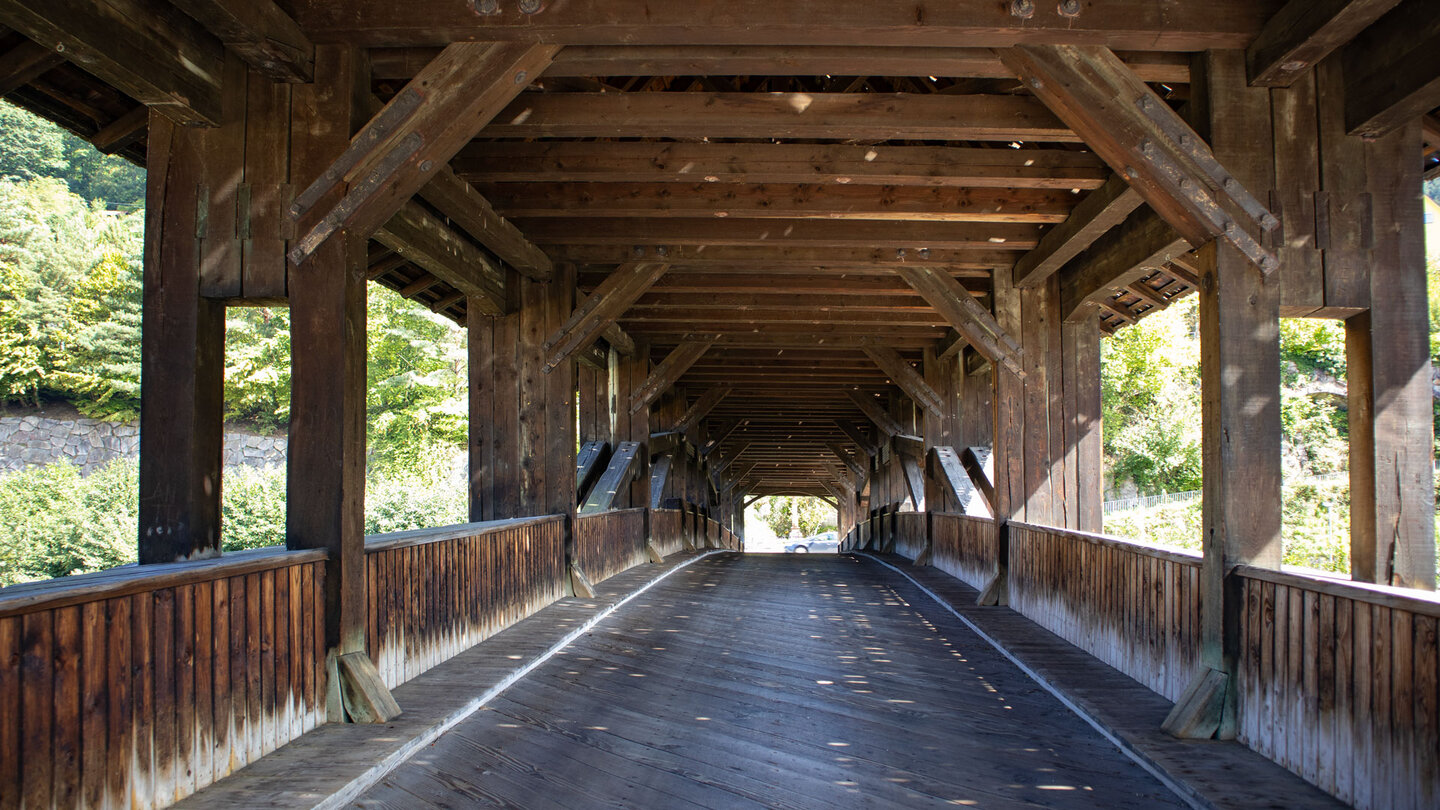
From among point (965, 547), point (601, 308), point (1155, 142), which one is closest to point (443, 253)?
point (601, 308)

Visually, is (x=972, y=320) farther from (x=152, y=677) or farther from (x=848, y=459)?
(x=848, y=459)

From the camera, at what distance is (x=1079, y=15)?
4.47m

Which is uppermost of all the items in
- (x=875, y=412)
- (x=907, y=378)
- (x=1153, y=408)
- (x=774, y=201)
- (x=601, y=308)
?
(x=774, y=201)

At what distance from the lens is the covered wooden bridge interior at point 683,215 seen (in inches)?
132

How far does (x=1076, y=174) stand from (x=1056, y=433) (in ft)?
10.3

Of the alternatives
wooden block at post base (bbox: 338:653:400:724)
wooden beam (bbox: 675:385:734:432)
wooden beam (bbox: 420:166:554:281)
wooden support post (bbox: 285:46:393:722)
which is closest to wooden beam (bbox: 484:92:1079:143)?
wooden beam (bbox: 420:166:554:281)

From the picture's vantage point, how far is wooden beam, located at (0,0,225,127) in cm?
350

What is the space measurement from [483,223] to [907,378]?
7.98 meters

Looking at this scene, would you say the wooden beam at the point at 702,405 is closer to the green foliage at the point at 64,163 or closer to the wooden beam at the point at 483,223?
the wooden beam at the point at 483,223

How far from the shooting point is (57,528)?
17.4 metres

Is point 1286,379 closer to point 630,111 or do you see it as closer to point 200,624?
point 630,111

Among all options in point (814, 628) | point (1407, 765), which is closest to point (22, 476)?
point (814, 628)

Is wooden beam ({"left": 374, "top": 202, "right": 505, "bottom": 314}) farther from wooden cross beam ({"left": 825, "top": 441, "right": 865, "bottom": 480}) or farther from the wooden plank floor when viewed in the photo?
wooden cross beam ({"left": 825, "top": 441, "right": 865, "bottom": 480})

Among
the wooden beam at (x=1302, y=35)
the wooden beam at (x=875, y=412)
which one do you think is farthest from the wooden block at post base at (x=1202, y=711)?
the wooden beam at (x=875, y=412)
